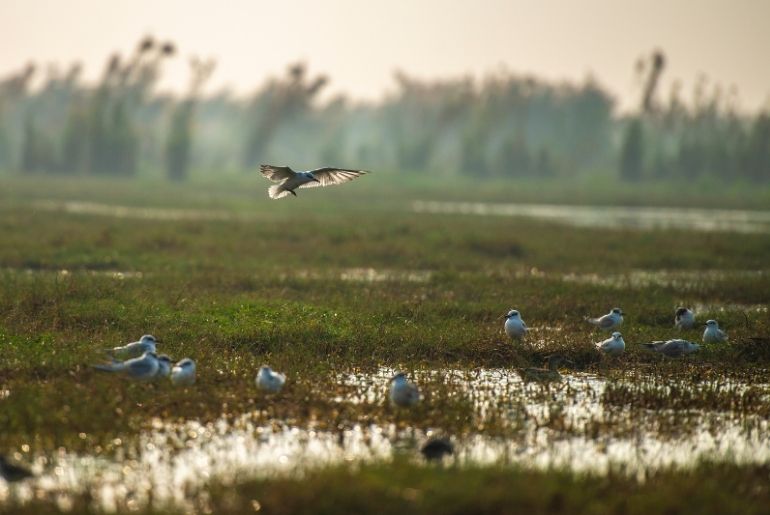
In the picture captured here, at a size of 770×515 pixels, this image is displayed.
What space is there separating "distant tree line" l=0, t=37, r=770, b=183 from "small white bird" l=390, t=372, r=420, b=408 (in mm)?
53569

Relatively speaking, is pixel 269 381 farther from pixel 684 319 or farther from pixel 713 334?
pixel 684 319

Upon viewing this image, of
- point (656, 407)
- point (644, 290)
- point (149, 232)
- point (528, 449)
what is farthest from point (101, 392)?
point (149, 232)

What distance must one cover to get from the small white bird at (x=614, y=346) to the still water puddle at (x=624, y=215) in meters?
21.2

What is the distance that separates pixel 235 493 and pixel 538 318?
8.66 meters

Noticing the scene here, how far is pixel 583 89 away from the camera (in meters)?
102

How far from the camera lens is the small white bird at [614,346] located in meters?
12.8

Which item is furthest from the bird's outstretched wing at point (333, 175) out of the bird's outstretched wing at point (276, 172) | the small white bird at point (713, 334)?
the small white bird at point (713, 334)

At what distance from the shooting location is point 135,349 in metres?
11.5

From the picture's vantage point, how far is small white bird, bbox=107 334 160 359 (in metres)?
11.3

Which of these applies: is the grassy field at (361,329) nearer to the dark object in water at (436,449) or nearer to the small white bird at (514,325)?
the small white bird at (514,325)

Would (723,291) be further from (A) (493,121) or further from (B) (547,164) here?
(A) (493,121)

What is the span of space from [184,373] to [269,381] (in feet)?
2.74

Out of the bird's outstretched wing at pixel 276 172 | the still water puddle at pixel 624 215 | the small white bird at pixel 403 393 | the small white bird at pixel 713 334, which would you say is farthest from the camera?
the still water puddle at pixel 624 215

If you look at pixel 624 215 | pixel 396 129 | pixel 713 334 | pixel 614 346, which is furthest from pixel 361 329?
pixel 396 129
